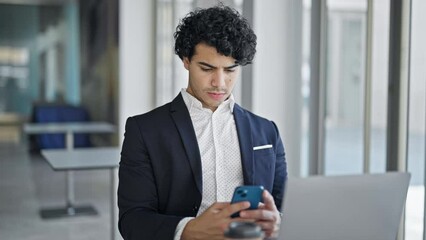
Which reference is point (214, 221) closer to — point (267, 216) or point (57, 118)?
point (267, 216)

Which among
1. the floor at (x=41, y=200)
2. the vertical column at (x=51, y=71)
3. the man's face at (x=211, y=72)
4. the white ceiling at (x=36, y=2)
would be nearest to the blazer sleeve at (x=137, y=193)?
the man's face at (x=211, y=72)

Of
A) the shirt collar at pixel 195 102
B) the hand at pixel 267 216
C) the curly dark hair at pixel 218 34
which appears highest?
the curly dark hair at pixel 218 34

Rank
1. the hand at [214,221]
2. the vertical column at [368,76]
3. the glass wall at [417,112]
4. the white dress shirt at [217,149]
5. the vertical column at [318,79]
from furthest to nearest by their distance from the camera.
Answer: the vertical column at [318,79] < the vertical column at [368,76] < the glass wall at [417,112] < the white dress shirt at [217,149] < the hand at [214,221]

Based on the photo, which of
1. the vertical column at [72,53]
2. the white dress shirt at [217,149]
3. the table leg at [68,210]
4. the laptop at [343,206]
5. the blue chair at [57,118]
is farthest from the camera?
Answer: the vertical column at [72,53]

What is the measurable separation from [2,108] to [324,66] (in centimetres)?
982

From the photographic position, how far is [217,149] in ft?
5.25

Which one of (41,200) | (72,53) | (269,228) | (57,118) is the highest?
(72,53)

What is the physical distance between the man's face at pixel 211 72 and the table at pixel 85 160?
2864mm

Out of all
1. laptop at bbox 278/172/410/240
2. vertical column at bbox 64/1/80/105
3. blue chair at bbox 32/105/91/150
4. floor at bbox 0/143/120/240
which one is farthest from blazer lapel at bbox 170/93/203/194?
vertical column at bbox 64/1/80/105

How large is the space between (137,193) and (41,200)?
538 cm

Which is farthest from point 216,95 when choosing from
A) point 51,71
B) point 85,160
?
point 51,71

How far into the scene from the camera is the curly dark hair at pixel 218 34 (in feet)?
4.90

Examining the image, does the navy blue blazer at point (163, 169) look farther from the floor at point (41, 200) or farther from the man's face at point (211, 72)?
the floor at point (41, 200)

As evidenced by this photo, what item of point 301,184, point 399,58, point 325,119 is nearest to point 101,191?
point 325,119
